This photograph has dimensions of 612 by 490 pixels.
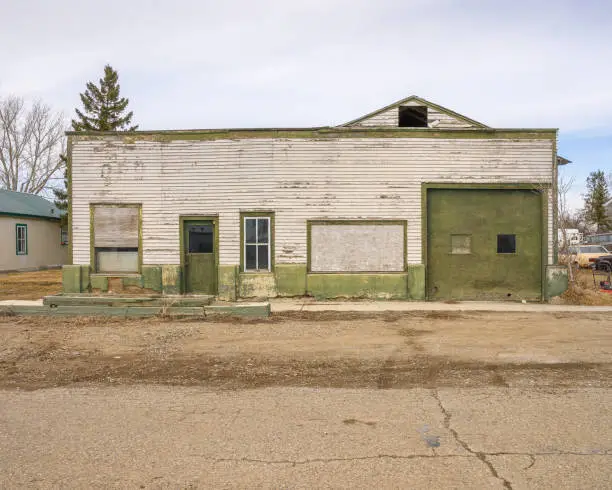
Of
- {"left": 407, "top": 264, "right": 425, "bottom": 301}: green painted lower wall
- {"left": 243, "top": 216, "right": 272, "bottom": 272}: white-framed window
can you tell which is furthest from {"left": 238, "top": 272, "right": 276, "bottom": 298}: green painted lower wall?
{"left": 407, "top": 264, "right": 425, "bottom": 301}: green painted lower wall

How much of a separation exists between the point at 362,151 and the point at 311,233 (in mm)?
2634

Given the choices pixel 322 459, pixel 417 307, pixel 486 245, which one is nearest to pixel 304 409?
pixel 322 459

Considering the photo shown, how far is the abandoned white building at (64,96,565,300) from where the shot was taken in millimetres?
14828

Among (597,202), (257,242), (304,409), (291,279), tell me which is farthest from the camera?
(597,202)

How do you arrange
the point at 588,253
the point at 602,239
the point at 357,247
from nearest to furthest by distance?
the point at 357,247 < the point at 588,253 < the point at 602,239

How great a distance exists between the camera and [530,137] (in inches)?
584

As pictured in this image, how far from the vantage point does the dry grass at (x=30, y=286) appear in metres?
16.6

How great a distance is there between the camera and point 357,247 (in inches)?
586

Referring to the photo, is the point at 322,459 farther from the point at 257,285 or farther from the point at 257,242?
the point at 257,242

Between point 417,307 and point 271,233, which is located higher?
point 271,233

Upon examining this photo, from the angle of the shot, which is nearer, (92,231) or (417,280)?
(417,280)

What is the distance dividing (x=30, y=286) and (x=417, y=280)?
44.9ft

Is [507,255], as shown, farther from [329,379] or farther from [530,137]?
[329,379]

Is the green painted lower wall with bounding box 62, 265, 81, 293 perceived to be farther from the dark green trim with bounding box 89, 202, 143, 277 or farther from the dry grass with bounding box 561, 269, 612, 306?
the dry grass with bounding box 561, 269, 612, 306
